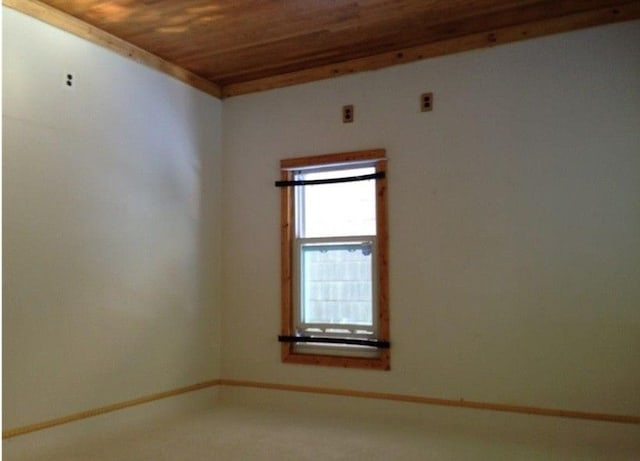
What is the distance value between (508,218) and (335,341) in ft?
5.50

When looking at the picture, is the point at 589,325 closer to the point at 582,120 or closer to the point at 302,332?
the point at 582,120

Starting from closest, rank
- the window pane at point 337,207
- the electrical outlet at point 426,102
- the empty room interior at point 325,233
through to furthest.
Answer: the empty room interior at point 325,233
the electrical outlet at point 426,102
the window pane at point 337,207

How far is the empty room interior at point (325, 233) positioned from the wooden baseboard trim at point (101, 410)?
2cm

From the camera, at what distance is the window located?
4.46 metres

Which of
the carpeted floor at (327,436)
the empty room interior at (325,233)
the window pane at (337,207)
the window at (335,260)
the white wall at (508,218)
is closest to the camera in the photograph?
the carpeted floor at (327,436)

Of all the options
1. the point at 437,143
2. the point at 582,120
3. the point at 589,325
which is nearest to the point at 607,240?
the point at 589,325

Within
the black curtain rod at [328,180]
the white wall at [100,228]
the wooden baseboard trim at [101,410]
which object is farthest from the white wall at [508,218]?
the white wall at [100,228]

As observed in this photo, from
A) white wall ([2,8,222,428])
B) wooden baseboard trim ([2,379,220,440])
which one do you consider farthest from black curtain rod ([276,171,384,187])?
wooden baseboard trim ([2,379,220,440])

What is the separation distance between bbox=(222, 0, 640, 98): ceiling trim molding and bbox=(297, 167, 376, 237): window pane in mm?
856

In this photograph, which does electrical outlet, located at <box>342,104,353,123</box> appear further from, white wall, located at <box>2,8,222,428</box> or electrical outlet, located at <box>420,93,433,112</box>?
white wall, located at <box>2,8,222,428</box>

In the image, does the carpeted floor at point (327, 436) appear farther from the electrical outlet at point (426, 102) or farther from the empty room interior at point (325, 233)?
the electrical outlet at point (426, 102)

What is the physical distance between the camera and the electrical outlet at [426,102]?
14.3 ft

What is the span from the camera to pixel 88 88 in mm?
3914

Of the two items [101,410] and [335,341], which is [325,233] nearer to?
[335,341]
